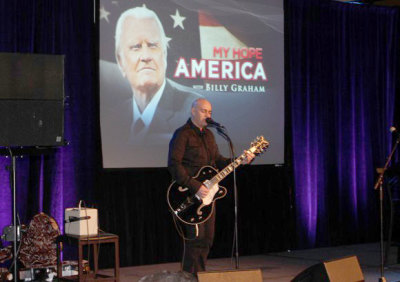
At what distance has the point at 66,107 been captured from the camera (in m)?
7.34

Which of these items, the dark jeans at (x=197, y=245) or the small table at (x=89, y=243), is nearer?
the dark jeans at (x=197, y=245)

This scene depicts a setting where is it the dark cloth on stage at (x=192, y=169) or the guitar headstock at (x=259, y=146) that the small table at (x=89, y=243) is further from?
the guitar headstock at (x=259, y=146)

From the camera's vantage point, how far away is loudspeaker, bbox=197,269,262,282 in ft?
8.00

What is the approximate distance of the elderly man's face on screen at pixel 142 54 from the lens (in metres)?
7.60

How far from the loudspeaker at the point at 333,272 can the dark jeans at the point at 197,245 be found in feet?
9.63

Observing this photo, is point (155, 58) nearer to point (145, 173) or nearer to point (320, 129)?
point (145, 173)

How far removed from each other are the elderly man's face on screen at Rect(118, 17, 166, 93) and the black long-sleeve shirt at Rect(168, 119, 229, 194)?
5.85ft

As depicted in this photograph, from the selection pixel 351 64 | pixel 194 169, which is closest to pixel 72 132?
pixel 194 169

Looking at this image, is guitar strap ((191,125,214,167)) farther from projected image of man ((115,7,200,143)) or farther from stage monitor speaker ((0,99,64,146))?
projected image of man ((115,7,200,143))

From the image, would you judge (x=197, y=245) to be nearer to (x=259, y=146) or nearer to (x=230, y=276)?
(x=259, y=146)

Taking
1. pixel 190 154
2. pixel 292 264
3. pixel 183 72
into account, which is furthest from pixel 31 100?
pixel 292 264

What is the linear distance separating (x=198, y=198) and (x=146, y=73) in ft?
7.45

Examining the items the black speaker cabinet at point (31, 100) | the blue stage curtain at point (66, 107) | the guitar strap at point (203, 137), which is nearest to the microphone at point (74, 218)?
the blue stage curtain at point (66, 107)

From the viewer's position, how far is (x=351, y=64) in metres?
9.61
